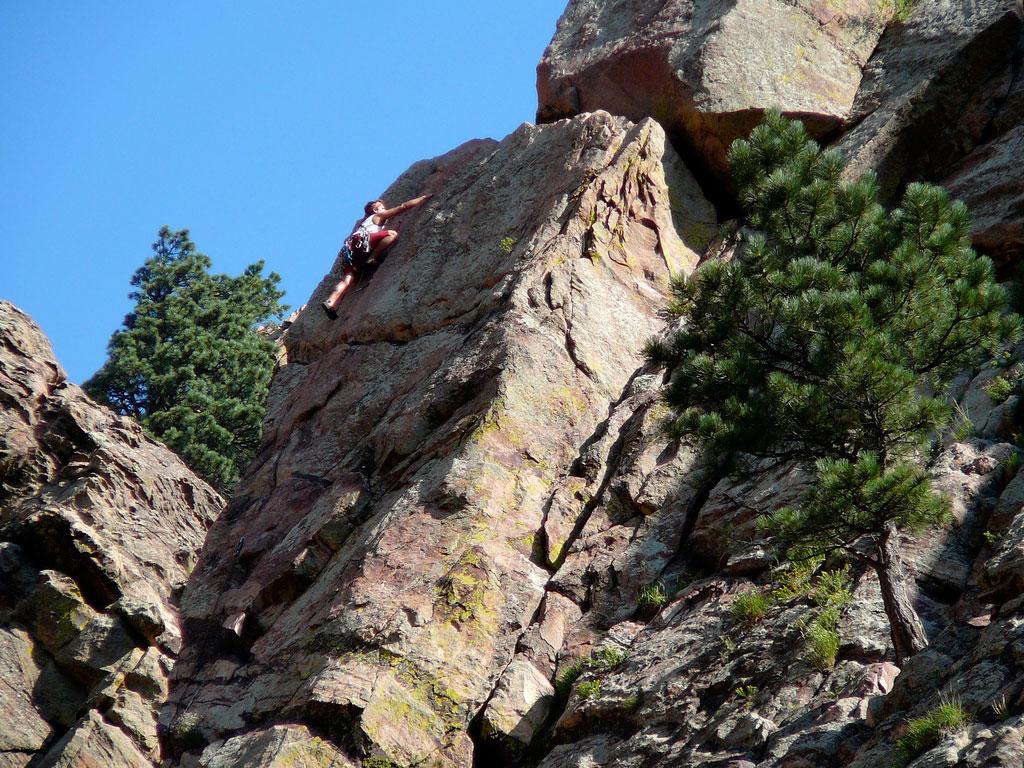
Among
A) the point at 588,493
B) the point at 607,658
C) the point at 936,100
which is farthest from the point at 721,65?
the point at 607,658

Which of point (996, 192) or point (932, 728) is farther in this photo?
point (996, 192)

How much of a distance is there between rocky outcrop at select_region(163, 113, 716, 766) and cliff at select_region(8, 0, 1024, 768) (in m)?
0.05

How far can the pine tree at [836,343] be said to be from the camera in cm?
952

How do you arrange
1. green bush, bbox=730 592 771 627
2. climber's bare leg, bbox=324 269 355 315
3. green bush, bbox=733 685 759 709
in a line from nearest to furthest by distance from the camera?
green bush, bbox=733 685 759 709 → green bush, bbox=730 592 771 627 → climber's bare leg, bbox=324 269 355 315

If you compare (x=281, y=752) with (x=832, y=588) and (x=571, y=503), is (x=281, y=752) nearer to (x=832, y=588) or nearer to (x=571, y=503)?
(x=571, y=503)

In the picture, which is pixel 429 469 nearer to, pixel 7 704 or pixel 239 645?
pixel 239 645

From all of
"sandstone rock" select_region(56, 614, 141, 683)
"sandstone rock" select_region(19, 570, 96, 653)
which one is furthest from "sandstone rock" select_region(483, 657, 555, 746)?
"sandstone rock" select_region(19, 570, 96, 653)

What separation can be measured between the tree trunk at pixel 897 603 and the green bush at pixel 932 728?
1149mm

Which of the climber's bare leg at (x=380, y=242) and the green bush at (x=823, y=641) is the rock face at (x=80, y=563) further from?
the green bush at (x=823, y=641)

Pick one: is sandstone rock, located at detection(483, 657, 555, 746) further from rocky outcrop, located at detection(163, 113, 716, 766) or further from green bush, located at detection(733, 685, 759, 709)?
green bush, located at detection(733, 685, 759, 709)

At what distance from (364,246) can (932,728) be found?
1432cm

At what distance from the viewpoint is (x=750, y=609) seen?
10.7 m

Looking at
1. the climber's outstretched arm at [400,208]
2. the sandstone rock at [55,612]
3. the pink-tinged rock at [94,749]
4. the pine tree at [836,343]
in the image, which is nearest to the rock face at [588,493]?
the climber's outstretched arm at [400,208]

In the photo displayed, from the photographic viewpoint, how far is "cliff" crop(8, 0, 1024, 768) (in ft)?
32.8
